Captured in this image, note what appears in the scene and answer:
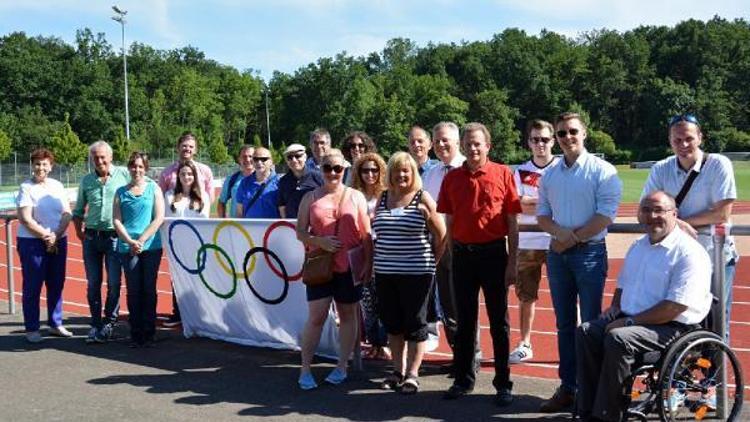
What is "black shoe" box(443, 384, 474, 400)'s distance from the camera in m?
5.83

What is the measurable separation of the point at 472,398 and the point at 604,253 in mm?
1412

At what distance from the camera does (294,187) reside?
7676 millimetres

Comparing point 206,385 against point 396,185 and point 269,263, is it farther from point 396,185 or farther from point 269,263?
point 396,185

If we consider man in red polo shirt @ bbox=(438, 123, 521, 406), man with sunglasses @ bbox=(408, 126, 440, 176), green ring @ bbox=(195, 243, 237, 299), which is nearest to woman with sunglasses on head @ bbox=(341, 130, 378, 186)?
man with sunglasses @ bbox=(408, 126, 440, 176)

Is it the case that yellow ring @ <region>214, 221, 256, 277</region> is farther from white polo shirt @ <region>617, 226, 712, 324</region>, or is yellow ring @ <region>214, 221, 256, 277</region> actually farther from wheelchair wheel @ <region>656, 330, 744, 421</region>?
wheelchair wheel @ <region>656, 330, 744, 421</region>

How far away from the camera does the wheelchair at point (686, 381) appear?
4.68m

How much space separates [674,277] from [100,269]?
551cm

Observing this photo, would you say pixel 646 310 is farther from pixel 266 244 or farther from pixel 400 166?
pixel 266 244

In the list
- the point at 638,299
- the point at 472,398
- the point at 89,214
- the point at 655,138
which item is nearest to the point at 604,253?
the point at 638,299

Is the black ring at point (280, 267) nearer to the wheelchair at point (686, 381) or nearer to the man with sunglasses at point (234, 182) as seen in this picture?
the man with sunglasses at point (234, 182)

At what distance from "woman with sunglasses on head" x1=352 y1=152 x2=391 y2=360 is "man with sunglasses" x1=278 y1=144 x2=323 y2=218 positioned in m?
1.03

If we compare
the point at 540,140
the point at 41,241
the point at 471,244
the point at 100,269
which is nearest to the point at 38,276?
the point at 41,241

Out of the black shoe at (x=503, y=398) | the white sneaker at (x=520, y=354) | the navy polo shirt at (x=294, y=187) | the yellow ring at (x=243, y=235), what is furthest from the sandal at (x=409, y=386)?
the navy polo shirt at (x=294, y=187)

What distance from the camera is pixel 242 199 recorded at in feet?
27.3
